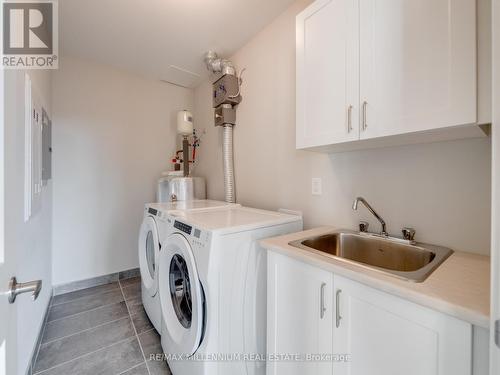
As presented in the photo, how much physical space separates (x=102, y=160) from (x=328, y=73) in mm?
2596

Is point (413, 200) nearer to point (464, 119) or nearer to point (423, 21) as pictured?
point (464, 119)

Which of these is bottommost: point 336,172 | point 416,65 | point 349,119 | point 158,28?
point 336,172

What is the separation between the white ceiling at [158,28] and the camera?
172 cm

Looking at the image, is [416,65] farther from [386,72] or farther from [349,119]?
[349,119]

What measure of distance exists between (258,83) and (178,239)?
160 cm

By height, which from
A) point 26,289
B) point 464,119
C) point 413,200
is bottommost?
point 26,289

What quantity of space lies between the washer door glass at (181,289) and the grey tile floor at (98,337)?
0.42 m

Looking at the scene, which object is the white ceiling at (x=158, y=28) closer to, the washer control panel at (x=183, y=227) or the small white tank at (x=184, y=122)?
the small white tank at (x=184, y=122)

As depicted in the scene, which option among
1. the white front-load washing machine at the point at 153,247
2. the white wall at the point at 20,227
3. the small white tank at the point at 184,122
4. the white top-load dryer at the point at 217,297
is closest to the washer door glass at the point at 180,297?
the white top-load dryer at the point at 217,297

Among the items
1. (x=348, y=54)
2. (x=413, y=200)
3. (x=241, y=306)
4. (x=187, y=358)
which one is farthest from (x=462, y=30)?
(x=187, y=358)

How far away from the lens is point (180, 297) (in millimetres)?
1439

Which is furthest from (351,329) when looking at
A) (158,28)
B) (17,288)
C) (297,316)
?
(158,28)

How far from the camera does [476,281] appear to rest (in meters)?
0.73

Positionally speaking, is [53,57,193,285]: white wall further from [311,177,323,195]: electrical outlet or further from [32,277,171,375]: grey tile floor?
[311,177,323,195]: electrical outlet
